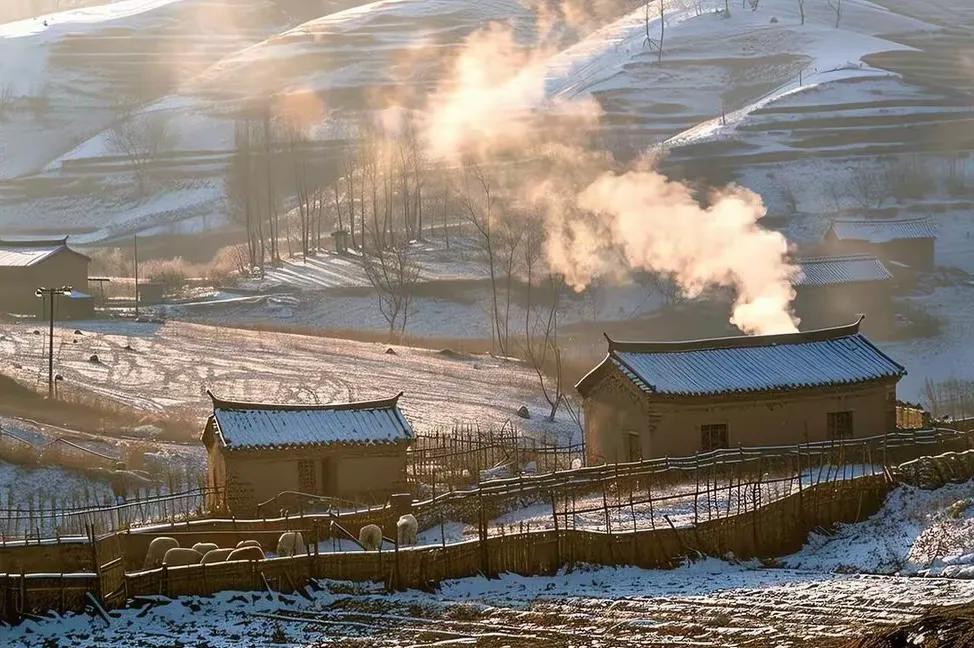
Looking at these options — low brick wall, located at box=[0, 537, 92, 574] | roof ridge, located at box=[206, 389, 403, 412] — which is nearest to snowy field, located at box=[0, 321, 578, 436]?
roof ridge, located at box=[206, 389, 403, 412]

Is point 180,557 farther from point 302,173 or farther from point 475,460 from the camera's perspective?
point 302,173

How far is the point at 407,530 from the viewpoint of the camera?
3119 cm

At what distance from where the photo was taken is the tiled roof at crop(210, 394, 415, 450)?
36875 mm

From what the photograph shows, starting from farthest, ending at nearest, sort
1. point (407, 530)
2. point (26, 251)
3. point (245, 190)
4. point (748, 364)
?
point (245, 190) < point (26, 251) < point (748, 364) < point (407, 530)

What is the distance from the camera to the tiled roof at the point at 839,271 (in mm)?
82438

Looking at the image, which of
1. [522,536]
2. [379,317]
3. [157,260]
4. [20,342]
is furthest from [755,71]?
[522,536]

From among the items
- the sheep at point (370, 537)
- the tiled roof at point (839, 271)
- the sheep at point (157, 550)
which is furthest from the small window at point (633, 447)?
the tiled roof at point (839, 271)

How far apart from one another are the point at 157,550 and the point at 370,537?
397 centimetres

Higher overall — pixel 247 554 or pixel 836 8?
pixel 836 8

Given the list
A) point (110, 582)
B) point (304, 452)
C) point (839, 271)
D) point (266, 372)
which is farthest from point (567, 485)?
point (839, 271)

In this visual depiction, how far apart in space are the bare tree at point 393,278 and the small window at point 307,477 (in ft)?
132

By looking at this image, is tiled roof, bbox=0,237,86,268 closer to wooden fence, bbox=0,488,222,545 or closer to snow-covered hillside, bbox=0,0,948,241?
snow-covered hillside, bbox=0,0,948,241

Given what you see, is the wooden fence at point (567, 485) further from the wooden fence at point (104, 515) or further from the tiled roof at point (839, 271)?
the tiled roof at point (839, 271)

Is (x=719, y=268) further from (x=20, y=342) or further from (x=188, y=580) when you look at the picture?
(x=188, y=580)
